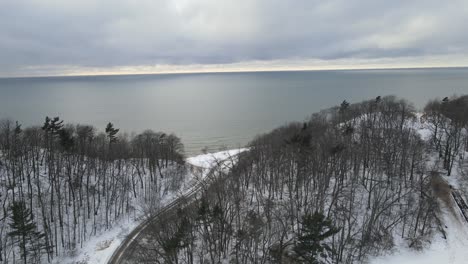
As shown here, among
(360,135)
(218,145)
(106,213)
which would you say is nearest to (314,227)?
(106,213)

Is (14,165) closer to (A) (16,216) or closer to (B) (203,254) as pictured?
(A) (16,216)

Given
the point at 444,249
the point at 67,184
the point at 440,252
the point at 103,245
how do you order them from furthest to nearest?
the point at 67,184 < the point at 103,245 < the point at 444,249 < the point at 440,252

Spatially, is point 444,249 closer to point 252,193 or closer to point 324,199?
point 324,199

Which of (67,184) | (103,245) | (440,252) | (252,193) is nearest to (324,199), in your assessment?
(252,193)

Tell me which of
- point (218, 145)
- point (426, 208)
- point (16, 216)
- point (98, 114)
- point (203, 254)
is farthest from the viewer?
point (98, 114)

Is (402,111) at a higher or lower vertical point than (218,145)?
higher

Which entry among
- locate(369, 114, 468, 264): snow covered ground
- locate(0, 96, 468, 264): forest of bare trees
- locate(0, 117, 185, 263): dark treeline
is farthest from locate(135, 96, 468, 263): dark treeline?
locate(0, 117, 185, 263): dark treeline

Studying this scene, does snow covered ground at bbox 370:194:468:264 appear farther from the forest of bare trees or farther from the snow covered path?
the forest of bare trees
